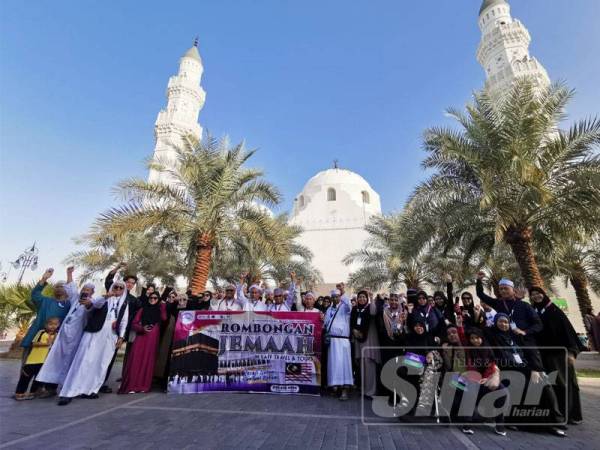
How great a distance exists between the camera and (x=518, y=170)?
7.77m

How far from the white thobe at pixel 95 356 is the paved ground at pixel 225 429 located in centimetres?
23

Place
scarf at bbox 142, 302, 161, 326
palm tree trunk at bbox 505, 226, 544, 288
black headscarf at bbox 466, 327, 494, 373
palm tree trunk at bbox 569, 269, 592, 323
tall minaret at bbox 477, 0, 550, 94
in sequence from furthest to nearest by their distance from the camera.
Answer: tall minaret at bbox 477, 0, 550, 94
palm tree trunk at bbox 569, 269, 592, 323
palm tree trunk at bbox 505, 226, 544, 288
scarf at bbox 142, 302, 161, 326
black headscarf at bbox 466, 327, 494, 373

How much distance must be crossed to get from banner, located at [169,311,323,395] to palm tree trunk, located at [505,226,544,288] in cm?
658

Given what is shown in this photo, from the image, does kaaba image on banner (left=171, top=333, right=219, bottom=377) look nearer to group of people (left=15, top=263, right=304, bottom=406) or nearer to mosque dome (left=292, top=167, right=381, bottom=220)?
group of people (left=15, top=263, right=304, bottom=406)

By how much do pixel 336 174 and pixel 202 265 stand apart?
32.2 m

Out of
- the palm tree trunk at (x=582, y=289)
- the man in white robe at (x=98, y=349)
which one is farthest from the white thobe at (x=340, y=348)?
the palm tree trunk at (x=582, y=289)

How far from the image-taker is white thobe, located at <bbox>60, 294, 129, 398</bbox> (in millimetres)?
4645

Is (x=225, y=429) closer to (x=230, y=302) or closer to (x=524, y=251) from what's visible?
(x=230, y=302)

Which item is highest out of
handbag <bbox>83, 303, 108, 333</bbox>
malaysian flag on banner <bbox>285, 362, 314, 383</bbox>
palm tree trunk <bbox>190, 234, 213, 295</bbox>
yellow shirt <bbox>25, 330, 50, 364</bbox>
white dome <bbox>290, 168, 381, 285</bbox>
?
white dome <bbox>290, 168, 381, 285</bbox>

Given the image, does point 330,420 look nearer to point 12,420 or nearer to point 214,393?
point 214,393

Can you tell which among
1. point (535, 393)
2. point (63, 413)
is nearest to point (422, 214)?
point (535, 393)

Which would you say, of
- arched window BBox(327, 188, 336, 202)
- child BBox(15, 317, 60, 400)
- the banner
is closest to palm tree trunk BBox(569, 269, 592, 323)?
the banner

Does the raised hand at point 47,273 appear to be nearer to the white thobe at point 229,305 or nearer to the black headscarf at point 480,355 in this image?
the white thobe at point 229,305

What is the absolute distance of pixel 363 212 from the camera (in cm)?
3475
